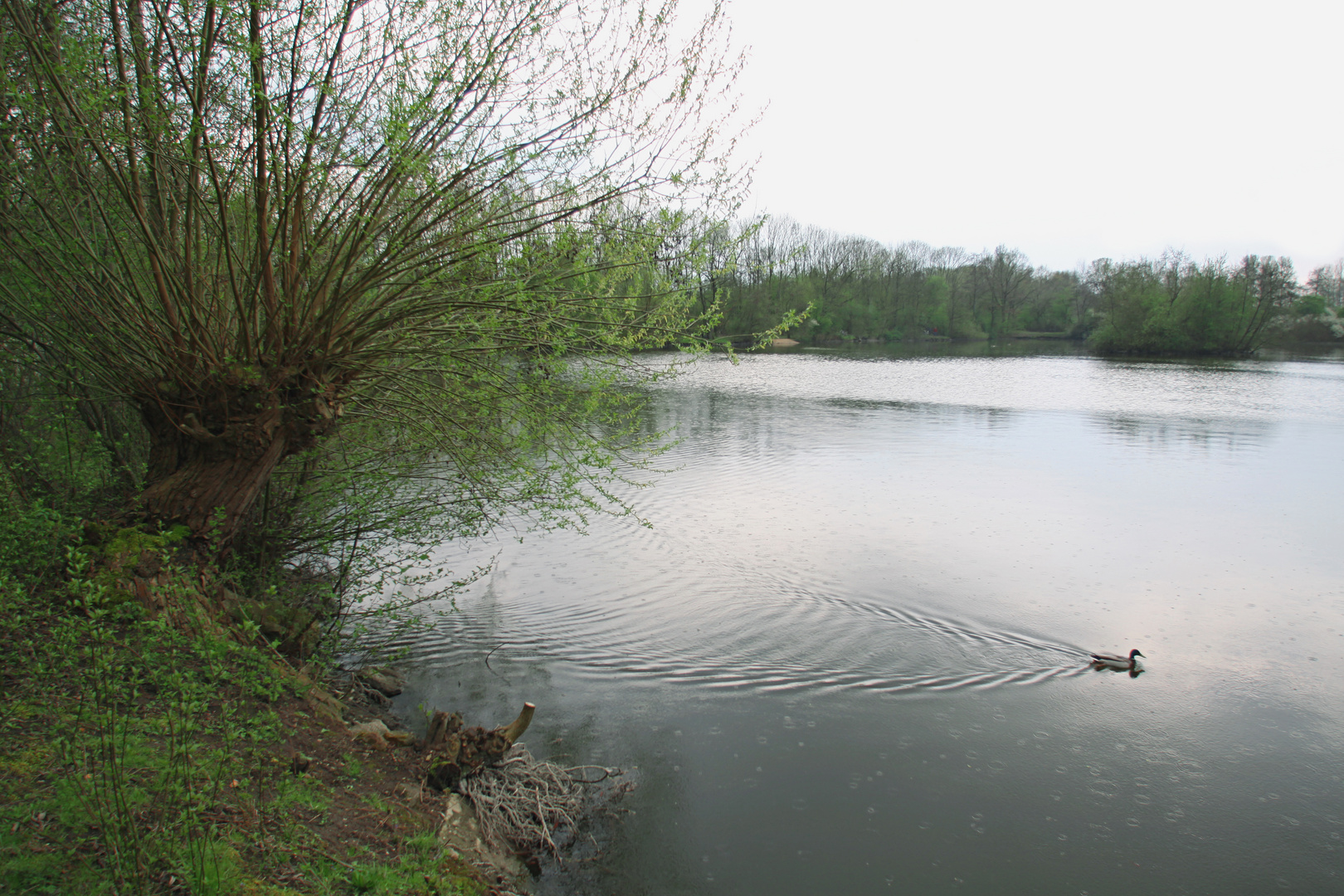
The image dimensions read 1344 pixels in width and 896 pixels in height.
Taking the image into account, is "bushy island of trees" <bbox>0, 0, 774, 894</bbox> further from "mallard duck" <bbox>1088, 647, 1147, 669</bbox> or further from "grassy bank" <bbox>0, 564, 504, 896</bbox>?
"mallard duck" <bbox>1088, 647, 1147, 669</bbox>

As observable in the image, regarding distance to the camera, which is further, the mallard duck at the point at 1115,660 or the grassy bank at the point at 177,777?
the mallard duck at the point at 1115,660

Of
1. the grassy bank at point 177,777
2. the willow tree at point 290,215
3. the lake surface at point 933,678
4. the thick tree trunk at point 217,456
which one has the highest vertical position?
the willow tree at point 290,215

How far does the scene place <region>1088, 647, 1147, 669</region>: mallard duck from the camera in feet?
25.9

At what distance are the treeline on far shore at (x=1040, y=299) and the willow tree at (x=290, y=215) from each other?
38264 millimetres

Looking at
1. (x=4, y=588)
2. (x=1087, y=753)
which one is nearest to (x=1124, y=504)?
(x=1087, y=753)

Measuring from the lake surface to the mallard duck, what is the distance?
0.58ft

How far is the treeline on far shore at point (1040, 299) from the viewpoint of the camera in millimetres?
67125

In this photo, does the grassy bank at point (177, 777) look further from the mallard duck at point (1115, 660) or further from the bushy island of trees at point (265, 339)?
the mallard duck at point (1115, 660)

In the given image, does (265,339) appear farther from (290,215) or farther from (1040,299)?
(1040,299)

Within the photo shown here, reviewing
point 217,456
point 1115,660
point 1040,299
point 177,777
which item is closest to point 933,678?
point 1115,660

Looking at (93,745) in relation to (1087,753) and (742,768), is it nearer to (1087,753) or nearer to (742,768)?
(742,768)

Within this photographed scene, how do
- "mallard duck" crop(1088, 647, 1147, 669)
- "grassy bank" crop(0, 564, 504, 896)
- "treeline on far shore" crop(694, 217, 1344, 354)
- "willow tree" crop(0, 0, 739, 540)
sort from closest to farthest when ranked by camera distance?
"grassy bank" crop(0, 564, 504, 896)
"willow tree" crop(0, 0, 739, 540)
"mallard duck" crop(1088, 647, 1147, 669)
"treeline on far shore" crop(694, 217, 1344, 354)

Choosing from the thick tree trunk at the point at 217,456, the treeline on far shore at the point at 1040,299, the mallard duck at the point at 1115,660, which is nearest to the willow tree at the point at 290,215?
the thick tree trunk at the point at 217,456

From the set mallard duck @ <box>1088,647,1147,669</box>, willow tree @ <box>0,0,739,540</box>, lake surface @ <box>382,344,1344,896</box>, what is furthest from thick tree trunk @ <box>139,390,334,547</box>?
mallard duck @ <box>1088,647,1147,669</box>
